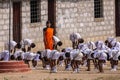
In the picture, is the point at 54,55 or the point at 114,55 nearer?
the point at 54,55

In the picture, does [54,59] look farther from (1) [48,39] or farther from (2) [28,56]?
(1) [48,39]

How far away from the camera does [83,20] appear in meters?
33.4

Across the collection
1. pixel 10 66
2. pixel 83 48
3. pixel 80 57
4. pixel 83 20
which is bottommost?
pixel 10 66

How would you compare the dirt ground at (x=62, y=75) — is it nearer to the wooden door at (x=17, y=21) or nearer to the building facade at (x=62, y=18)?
the building facade at (x=62, y=18)

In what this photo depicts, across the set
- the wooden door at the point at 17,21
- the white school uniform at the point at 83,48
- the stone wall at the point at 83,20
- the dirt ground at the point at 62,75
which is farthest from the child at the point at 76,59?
the stone wall at the point at 83,20

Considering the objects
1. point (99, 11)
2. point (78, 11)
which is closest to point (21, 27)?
point (78, 11)

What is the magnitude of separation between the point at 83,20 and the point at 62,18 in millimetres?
1699

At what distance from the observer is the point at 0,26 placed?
28484 mm

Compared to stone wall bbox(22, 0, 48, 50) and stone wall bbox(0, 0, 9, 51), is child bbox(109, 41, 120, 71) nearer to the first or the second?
stone wall bbox(0, 0, 9, 51)

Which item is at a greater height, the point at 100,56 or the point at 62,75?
the point at 100,56

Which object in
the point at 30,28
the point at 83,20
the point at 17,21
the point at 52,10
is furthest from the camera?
the point at 83,20

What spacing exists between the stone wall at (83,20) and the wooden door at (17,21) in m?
2.77

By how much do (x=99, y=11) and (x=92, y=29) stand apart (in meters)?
1.49

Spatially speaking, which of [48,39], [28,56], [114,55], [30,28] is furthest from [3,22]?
[114,55]
